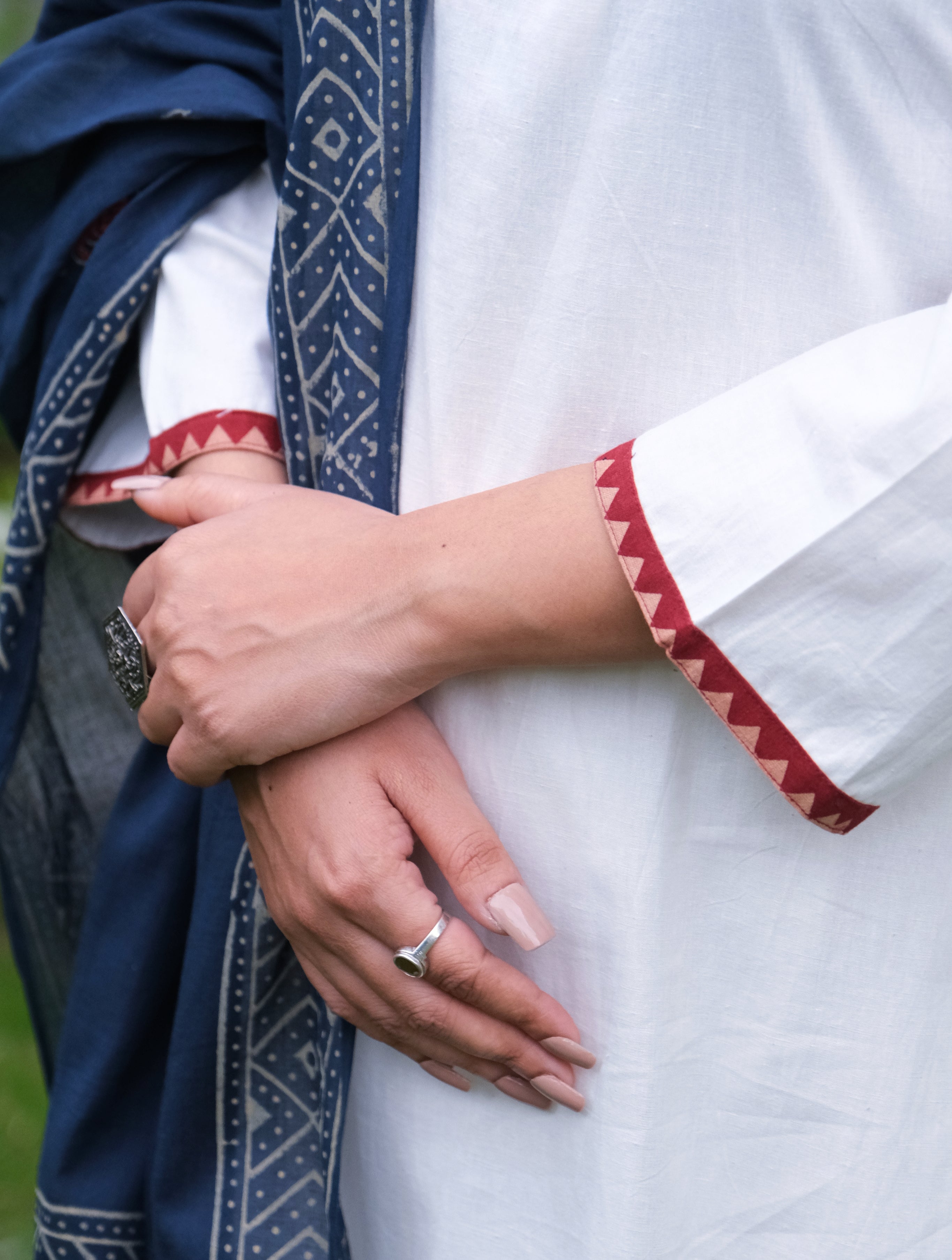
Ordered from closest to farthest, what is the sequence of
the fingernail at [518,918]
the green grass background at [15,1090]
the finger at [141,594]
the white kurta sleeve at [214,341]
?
the fingernail at [518,918]
the finger at [141,594]
the white kurta sleeve at [214,341]
the green grass background at [15,1090]

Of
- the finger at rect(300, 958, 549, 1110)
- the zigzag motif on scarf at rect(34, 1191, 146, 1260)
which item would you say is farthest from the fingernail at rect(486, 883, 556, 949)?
the zigzag motif on scarf at rect(34, 1191, 146, 1260)

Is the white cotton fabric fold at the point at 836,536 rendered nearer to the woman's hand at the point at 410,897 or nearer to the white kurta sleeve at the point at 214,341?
the woman's hand at the point at 410,897

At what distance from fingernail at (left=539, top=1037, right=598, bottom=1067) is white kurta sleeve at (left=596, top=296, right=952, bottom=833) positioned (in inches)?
8.5

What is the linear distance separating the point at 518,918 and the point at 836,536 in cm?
29

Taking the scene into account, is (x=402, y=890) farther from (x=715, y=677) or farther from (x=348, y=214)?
(x=348, y=214)

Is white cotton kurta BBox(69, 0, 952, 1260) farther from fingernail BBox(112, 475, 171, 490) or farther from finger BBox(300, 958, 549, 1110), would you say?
fingernail BBox(112, 475, 171, 490)

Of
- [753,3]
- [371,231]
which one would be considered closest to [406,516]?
[371,231]

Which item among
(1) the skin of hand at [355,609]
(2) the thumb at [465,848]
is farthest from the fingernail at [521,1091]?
(1) the skin of hand at [355,609]

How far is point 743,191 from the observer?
1.94 feet

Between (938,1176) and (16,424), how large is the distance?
1.04 meters

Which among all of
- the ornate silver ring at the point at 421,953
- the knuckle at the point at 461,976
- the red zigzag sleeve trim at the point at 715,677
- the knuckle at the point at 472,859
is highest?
the red zigzag sleeve trim at the point at 715,677

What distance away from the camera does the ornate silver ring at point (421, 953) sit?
0.62 metres

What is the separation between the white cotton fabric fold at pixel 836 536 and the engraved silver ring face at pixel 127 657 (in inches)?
15.8

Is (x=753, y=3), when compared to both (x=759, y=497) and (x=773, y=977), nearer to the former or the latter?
(x=759, y=497)
